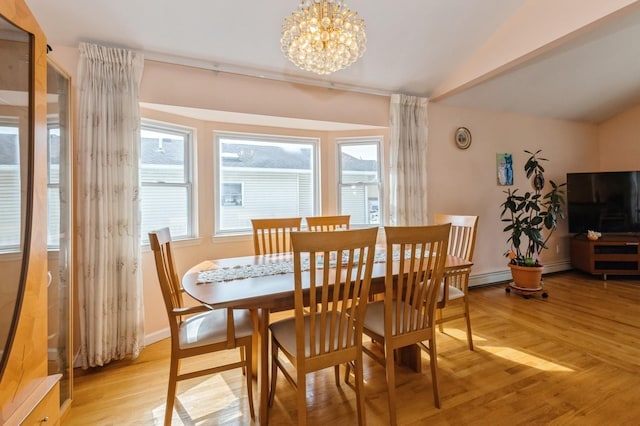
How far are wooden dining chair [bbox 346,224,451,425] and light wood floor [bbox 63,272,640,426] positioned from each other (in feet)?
0.89

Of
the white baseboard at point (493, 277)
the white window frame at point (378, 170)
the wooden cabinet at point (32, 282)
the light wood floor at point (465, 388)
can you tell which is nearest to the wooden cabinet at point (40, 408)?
the wooden cabinet at point (32, 282)

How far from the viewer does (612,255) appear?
13.6ft

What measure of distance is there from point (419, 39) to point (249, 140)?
6.56 feet

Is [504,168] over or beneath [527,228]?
over

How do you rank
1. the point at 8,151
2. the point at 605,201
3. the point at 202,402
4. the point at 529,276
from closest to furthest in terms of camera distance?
the point at 8,151 → the point at 202,402 → the point at 529,276 → the point at 605,201

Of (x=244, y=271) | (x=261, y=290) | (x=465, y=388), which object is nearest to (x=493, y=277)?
(x=465, y=388)

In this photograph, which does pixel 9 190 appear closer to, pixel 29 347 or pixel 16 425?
pixel 29 347

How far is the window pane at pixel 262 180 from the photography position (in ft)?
10.5

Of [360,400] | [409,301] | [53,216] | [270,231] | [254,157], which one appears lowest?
[360,400]

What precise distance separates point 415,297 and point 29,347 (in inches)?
67.4

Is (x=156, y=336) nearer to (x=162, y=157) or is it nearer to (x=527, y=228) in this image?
(x=162, y=157)

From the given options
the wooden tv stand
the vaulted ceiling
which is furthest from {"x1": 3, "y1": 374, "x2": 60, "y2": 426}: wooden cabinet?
the wooden tv stand

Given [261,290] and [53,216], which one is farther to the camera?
[53,216]

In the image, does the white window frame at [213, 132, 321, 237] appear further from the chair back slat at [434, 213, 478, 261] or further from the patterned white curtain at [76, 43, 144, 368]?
the chair back slat at [434, 213, 478, 261]
